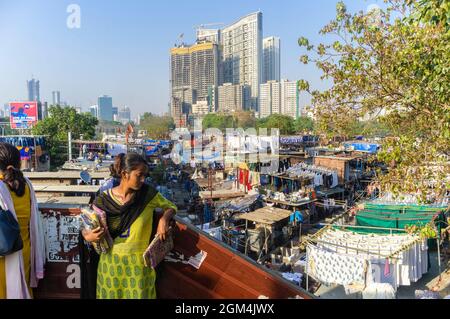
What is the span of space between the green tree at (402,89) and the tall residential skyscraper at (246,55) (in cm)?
9826

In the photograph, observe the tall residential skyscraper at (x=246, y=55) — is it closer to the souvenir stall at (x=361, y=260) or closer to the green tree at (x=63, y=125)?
the green tree at (x=63, y=125)

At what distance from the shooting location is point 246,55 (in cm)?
10131

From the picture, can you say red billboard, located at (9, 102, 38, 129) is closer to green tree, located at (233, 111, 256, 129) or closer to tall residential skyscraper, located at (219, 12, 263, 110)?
green tree, located at (233, 111, 256, 129)

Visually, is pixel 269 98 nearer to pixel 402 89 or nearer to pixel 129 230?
pixel 402 89

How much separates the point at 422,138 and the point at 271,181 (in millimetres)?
13405

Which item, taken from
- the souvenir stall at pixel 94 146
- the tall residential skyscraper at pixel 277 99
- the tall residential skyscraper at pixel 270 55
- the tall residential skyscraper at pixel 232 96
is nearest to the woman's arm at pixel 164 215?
the souvenir stall at pixel 94 146

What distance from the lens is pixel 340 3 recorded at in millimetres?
4879

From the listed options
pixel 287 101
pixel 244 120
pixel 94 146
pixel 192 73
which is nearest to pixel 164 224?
pixel 94 146

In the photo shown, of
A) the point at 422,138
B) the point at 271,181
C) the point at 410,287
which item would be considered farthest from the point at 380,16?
the point at 271,181

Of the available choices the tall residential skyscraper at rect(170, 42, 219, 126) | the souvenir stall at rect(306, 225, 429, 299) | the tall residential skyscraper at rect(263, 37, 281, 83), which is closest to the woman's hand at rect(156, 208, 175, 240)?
the souvenir stall at rect(306, 225, 429, 299)

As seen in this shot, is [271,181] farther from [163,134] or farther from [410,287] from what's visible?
[163,134]

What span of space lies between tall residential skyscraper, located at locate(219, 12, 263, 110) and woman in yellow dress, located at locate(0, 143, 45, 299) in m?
101

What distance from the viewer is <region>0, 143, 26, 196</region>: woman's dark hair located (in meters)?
2.13

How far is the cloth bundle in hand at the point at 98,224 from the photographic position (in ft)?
6.64
